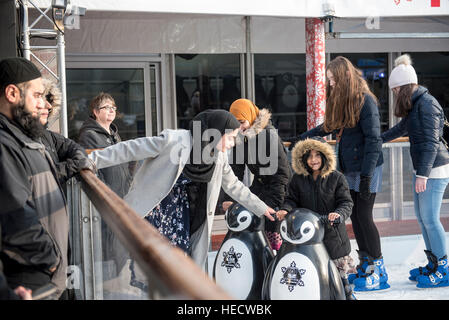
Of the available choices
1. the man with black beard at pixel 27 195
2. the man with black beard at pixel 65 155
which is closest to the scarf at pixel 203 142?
the man with black beard at pixel 65 155

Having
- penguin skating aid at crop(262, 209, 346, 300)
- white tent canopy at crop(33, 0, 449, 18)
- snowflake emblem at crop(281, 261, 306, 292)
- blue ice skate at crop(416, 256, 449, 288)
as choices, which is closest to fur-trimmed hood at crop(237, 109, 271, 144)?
penguin skating aid at crop(262, 209, 346, 300)

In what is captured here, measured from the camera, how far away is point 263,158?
14.1 feet

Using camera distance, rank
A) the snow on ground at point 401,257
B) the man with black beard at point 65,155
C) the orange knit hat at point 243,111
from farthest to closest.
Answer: the snow on ground at point 401,257 → the orange knit hat at point 243,111 → the man with black beard at point 65,155

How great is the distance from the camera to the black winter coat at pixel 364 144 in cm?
445

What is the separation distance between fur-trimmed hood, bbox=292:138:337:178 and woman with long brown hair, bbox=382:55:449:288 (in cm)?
95

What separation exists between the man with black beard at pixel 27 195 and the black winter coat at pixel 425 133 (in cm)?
307

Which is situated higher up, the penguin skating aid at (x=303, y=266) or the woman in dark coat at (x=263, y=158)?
the woman in dark coat at (x=263, y=158)

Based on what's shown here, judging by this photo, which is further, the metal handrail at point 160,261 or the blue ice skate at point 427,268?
the blue ice skate at point 427,268

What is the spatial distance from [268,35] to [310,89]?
99.4 inches

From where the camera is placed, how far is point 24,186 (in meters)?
2.15

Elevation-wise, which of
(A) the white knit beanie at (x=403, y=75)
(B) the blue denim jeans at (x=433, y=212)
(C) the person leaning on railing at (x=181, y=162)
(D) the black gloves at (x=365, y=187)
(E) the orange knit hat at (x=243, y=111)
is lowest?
(B) the blue denim jeans at (x=433, y=212)

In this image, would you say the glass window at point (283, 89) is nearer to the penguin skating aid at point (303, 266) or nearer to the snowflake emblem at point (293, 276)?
the penguin skating aid at point (303, 266)

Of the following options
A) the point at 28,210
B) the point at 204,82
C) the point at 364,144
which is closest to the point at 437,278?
the point at 364,144

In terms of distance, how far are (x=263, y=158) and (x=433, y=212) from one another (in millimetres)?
1539
